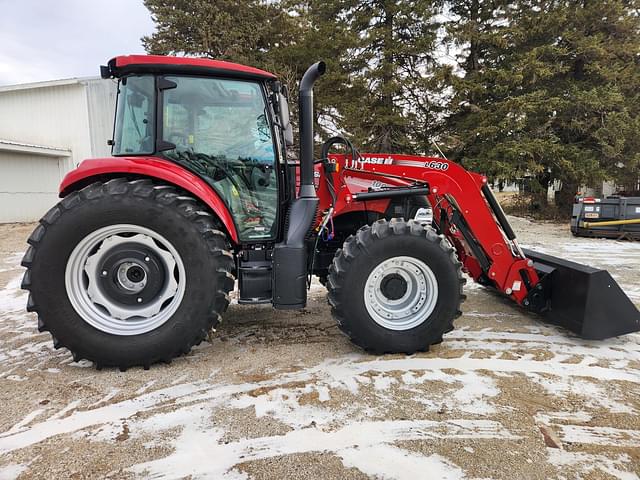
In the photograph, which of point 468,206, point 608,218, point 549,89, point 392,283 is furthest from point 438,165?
point 549,89

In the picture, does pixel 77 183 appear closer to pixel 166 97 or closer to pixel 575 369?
pixel 166 97

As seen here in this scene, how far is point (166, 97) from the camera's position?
2973 mm

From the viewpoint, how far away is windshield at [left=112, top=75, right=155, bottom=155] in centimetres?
296

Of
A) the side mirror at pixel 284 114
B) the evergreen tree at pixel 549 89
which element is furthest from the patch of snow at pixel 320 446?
the evergreen tree at pixel 549 89

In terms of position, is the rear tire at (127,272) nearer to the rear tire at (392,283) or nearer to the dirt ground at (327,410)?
the dirt ground at (327,410)

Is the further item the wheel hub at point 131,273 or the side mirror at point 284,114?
the side mirror at point 284,114

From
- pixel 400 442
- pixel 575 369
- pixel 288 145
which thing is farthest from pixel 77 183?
pixel 575 369

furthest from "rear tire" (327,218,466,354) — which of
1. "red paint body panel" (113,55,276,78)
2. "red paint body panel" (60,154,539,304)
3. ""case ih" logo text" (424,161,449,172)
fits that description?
"red paint body panel" (113,55,276,78)

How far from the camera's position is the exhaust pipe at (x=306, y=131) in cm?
305

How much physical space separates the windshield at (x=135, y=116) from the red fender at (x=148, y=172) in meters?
0.17

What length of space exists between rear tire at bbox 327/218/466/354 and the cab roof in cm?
159

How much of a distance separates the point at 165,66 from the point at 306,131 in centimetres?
113

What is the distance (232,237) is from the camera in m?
3.11

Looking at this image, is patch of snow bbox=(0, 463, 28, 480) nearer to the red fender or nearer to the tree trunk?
the red fender
